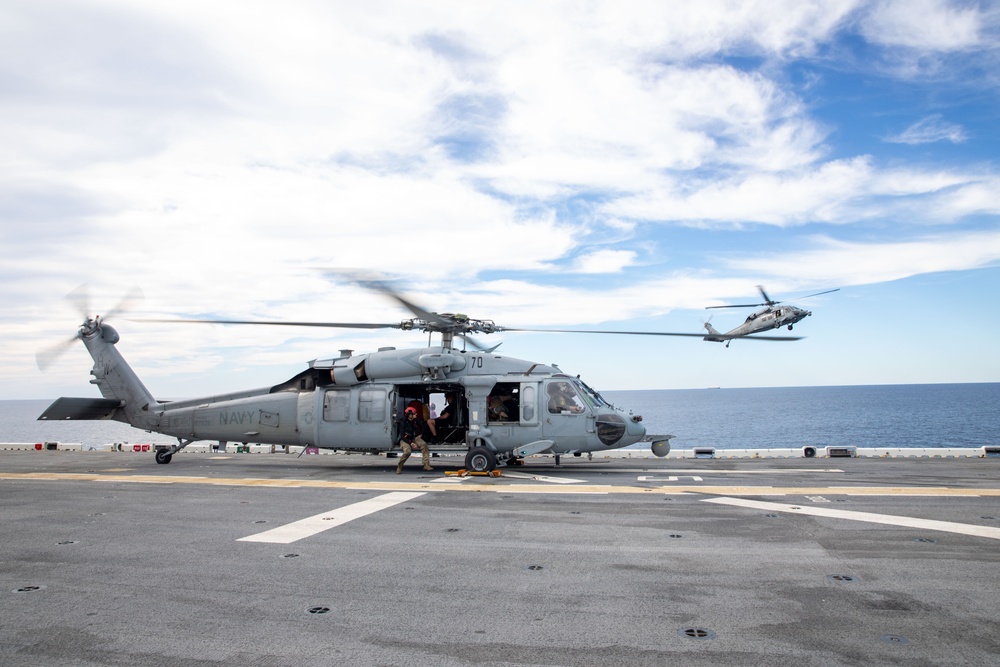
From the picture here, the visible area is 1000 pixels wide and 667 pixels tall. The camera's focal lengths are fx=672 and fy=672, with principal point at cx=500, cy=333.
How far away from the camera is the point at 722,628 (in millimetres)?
5328

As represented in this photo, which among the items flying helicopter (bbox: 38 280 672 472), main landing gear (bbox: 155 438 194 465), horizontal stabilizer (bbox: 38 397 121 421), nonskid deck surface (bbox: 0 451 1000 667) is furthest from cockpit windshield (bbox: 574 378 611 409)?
horizontal stabilizer (bbox: 38 397 121 421)

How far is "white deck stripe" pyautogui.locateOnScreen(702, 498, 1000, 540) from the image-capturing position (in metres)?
8.73

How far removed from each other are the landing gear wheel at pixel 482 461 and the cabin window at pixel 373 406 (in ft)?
9.47

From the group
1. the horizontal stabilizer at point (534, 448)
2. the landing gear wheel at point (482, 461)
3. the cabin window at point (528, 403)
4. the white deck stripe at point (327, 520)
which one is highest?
the cabin window at point (528, 403)

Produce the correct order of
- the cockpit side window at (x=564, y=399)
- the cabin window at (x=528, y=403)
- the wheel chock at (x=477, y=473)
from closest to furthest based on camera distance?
the wheel chock at (x=477, y=473) → the cockpit side window at (x=564, y=399) → the cabin window at (x=528, y=403)

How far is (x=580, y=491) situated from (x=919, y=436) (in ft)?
236

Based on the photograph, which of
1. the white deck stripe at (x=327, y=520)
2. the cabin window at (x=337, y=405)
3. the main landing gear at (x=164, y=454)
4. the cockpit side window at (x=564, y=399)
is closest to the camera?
the white deck stripe at (x=327, y=520)

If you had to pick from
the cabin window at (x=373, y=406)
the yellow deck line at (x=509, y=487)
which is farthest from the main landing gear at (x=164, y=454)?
the cabin window at (x=373, y=406)

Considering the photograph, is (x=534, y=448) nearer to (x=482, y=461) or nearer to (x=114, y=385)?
(x=482, y=461)

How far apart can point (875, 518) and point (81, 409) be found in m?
21.2

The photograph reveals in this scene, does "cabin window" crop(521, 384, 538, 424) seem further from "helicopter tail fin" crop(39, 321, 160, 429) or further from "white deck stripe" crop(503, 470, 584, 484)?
"helicopter tail fin" crop(39, 321, 160, 429)

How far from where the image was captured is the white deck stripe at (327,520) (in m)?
8.68

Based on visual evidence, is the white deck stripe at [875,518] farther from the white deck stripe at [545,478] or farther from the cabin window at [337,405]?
the cabin window at [337,405]

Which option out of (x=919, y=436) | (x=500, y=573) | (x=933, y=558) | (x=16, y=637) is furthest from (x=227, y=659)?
(x=919, y=436)
